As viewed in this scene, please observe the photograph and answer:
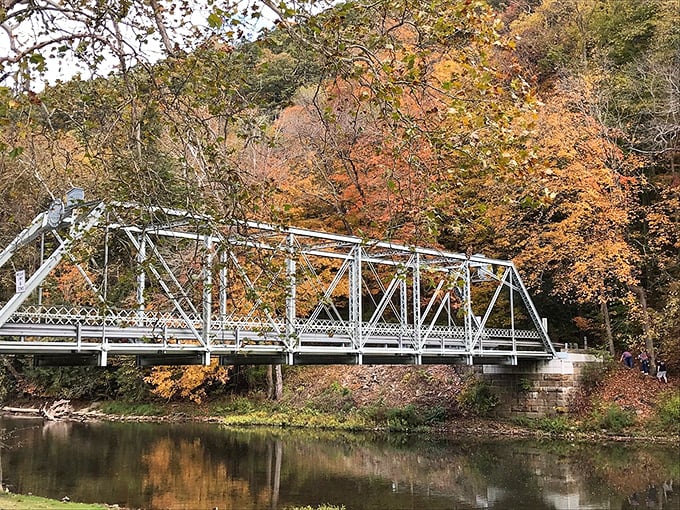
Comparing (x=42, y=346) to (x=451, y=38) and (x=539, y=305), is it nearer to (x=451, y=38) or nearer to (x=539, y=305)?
(x=451, y=38)

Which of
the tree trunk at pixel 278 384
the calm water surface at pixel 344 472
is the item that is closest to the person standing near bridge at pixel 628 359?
the calm water surface at pixel 344 472

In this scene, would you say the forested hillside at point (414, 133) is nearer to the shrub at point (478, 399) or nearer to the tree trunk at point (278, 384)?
the shrub at point (478, 399)

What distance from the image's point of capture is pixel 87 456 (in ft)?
68.0

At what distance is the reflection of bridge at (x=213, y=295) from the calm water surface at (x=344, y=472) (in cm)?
286

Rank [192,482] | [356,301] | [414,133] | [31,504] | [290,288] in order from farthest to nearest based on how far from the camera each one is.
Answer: [356,301] < [192,482] < [31,504] < [290,288] < [414,133]

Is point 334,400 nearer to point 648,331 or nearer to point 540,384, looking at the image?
point 540,384

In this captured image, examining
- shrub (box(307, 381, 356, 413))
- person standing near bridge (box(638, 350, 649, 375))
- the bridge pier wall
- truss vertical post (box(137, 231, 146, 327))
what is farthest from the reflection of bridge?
shrub (box(307, 381, 356, 413))

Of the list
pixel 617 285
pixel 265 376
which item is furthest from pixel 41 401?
pixel 617 285

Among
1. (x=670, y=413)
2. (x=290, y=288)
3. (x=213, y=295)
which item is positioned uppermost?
(x=213, y=295)

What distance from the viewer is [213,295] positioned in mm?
18641

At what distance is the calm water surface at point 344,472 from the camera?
14398 millimetres

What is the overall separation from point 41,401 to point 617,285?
2994 cm

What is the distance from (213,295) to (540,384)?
12.5 m

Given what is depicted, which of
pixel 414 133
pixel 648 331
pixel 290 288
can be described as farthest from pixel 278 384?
pixel 414 133
